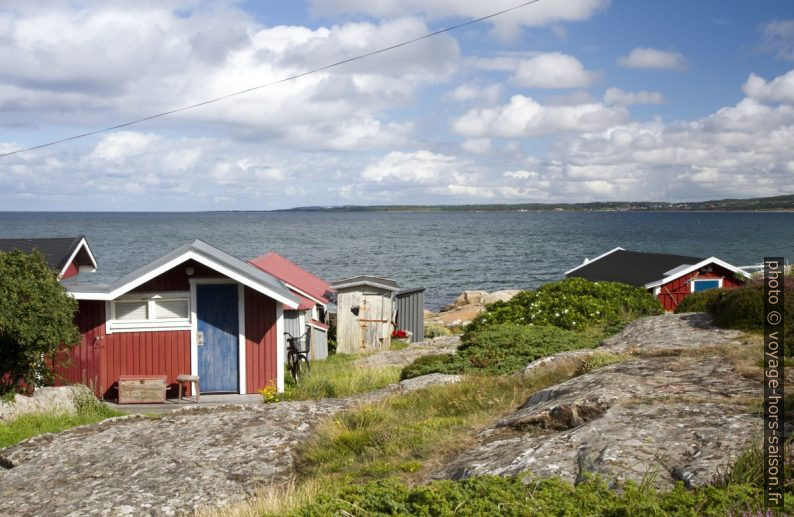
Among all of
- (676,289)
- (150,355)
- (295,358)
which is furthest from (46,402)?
(676,289)

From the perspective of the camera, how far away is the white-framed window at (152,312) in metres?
17.5

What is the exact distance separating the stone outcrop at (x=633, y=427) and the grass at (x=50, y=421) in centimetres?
905

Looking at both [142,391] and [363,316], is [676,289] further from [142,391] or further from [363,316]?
[142,391]

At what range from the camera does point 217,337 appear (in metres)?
17.8

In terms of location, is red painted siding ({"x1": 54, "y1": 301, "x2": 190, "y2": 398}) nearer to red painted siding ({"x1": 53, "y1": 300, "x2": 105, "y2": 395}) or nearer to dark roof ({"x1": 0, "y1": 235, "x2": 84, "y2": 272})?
red painted siding ({"x1": 53, "y1": 300, "x2": 105, "y2": 395})

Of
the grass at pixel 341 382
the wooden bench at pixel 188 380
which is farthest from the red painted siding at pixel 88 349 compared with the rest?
the grass at pixel 341 382

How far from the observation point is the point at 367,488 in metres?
5.80

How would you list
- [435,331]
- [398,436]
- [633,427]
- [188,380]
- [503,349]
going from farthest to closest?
[435,331] → [188,380] → [503,349] → [398,436] → [633,427]

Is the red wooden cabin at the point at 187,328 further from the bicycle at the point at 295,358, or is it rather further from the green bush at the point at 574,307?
the green bush at the point at 574,307

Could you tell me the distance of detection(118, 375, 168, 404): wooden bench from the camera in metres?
16.9

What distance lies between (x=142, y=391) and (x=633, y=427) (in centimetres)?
1279

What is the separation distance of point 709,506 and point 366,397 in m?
9.59

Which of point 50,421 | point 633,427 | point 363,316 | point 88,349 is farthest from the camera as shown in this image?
point 363,316

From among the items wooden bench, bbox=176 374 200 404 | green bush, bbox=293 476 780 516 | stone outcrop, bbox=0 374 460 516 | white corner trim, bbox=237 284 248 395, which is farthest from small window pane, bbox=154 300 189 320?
green bush, bbox=293 476 780 516
